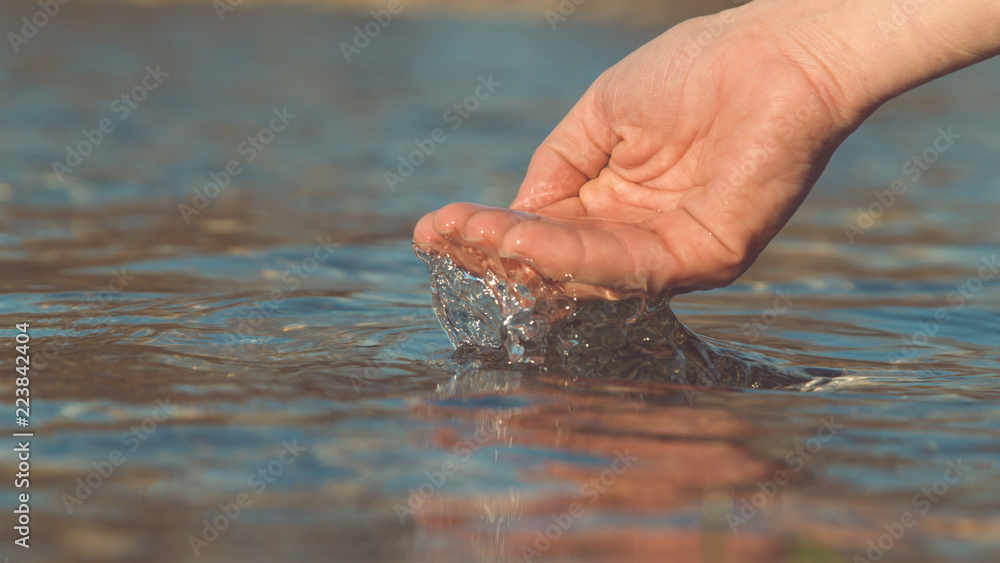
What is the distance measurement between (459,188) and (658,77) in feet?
10.9

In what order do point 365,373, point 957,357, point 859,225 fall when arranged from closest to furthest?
1. point 365,373
2. point 957,357
3. point 859,225

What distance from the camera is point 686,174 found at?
11.0 ft

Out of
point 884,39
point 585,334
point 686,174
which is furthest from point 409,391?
point 884,39

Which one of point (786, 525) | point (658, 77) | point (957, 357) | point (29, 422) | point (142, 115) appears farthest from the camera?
point (142, 115)

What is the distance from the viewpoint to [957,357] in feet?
11.5

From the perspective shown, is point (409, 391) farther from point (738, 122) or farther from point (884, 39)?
point (884, 39)

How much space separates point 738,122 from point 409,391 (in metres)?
1.26

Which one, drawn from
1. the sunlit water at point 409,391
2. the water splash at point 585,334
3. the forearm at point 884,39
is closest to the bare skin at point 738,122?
the forearm at point 884,39

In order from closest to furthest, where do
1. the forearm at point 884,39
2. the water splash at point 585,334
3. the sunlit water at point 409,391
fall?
1. the sunlit water at point 409,391
2. the forearm at point 884,39
3. the water splash at point 585,334

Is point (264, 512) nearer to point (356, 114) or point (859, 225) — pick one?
point (859, 225)

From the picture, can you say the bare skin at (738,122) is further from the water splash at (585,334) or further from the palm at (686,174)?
the water splash at (585,334)

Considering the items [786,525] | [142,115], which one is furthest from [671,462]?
[142,115]

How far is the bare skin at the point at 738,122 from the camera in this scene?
293cm

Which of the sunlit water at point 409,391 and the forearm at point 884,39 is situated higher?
the forearm at point 884,39
